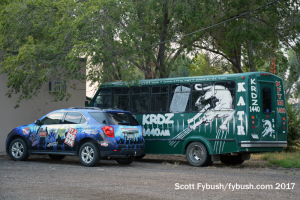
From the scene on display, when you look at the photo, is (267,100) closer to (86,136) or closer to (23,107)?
(86,136)

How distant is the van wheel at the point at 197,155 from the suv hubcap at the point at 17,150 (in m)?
5.48

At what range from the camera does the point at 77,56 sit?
631 inches

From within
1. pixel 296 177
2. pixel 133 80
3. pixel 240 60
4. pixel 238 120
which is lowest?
pixel 296 177

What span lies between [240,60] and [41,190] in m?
19.4

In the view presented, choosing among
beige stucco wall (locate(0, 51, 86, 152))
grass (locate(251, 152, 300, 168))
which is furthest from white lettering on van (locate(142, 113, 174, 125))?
beige stucco wall (locate(0, 51, 86, 152))

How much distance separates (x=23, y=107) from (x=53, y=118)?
591 cm

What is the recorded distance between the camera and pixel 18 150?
14953mm

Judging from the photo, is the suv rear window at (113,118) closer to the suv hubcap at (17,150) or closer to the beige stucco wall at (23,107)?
the suv hubcap at (17,150)

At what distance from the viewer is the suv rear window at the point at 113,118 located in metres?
13.5

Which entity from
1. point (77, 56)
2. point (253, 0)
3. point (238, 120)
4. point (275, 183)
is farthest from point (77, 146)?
point (253, 0)

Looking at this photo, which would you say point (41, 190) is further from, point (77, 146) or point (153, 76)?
point (153, 76)

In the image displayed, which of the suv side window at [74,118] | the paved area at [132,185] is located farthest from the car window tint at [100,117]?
the paved area at [132,185]

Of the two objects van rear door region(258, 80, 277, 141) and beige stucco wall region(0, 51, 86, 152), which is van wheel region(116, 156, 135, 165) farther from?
beige stucco wall region(0, 51, 86, 152)

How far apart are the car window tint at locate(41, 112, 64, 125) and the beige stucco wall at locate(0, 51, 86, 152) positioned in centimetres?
493
